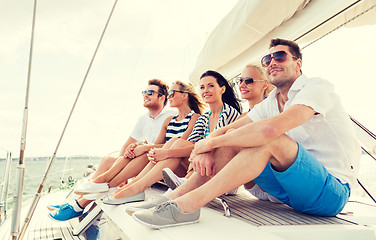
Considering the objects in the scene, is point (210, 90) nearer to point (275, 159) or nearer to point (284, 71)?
point (284, 71)

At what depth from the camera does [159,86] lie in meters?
3.66

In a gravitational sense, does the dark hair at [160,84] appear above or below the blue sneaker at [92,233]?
above

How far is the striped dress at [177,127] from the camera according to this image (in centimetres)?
302

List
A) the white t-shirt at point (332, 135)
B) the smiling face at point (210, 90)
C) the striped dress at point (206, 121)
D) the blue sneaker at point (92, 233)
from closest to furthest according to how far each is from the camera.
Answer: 1. the white t-shirt at point (332, 135)
2. the blue sneaker at point (92, 233)
3. the striped dress at point (206, 121)
4. the smiling face at point (210, 90)

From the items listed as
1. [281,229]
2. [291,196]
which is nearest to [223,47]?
[291,196]

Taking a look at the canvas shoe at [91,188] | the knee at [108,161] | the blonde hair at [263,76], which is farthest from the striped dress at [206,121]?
the knee at [108,161]

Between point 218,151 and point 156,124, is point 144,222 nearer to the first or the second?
point 218,151

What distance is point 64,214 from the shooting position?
262 centimetres

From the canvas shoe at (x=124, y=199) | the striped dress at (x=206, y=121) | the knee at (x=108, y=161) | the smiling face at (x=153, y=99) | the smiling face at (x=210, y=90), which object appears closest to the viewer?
the canvas shoe at (x=124, y=199)

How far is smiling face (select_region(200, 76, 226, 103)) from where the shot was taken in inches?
107

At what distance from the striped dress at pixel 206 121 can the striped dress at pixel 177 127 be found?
0.94ft

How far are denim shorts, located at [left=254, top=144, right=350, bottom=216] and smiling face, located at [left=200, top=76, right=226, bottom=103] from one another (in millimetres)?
1154

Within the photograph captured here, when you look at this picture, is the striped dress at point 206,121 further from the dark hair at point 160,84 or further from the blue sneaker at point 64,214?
the blue sneaker at point 64,214

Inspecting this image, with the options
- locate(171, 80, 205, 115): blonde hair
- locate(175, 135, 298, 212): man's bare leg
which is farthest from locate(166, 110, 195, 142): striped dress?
locate(175, 135, 298, 212): man's bare leg
